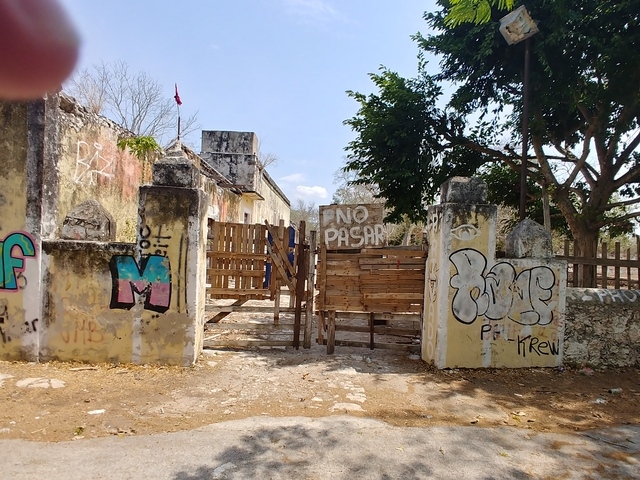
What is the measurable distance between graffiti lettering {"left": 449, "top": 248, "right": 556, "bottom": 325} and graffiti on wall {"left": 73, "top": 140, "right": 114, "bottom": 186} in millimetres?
7395

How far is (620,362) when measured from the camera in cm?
631

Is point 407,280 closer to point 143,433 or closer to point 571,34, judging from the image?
point 143,433

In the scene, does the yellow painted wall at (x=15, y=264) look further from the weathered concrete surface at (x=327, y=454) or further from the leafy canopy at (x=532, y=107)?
the leafy canopy at (x=532, y=107)

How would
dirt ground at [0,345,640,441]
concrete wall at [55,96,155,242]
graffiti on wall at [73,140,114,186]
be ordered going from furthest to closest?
graffiti on wall at [73,140,114,186] → concrete wall at [55,96,155,242] → dirt ground at [0,345,640,441]

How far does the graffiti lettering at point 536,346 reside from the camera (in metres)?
6.00

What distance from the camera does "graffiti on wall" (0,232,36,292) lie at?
214 inches

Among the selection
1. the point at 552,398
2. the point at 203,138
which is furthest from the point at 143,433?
the point at 203,138

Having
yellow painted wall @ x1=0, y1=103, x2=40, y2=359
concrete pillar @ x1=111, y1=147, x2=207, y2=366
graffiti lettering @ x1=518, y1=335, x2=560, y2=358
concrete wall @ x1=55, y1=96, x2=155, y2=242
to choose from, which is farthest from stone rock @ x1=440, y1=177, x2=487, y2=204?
concrete wall @ x1=55, y1=96, x2=155, y2=242

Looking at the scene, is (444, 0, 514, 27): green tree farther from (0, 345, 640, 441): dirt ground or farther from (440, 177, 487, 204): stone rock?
(0, 345, 640, 441): dirt ground

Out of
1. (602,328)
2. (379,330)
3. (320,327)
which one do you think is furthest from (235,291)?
(602,328)

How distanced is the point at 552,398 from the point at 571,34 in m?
7.50

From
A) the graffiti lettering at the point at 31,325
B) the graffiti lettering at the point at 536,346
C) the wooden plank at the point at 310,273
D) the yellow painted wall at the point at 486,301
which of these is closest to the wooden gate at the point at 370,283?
the wooden plank at the point at 310,273

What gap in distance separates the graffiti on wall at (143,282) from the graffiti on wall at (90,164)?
12.4 ft

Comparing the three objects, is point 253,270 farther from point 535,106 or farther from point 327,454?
point 535,106
